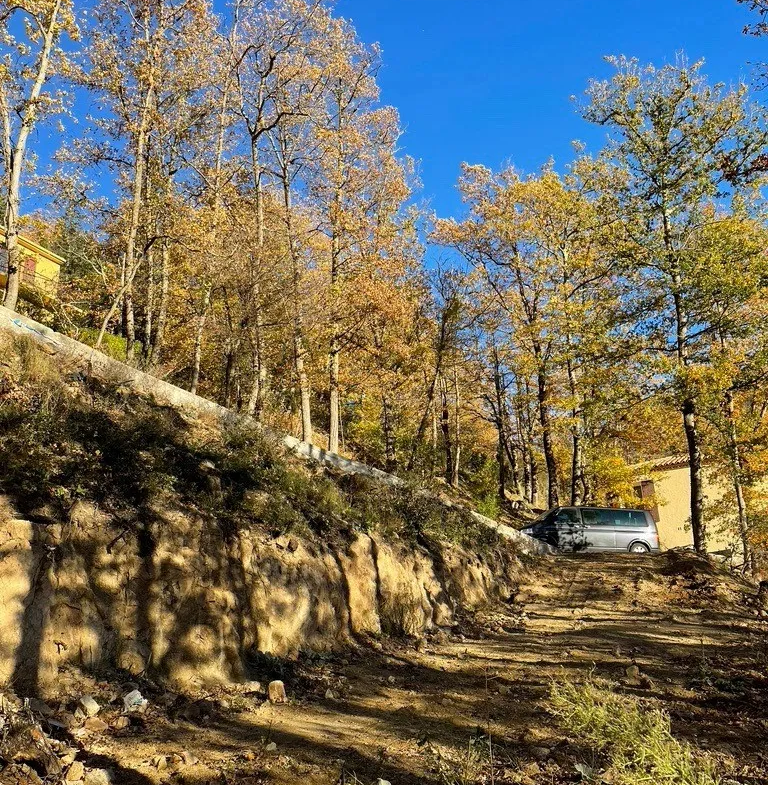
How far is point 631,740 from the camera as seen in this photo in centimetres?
376

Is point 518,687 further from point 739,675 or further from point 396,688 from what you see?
point 739,675

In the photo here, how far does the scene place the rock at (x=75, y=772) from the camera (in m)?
3.12

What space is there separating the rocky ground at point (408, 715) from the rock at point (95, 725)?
1 cm

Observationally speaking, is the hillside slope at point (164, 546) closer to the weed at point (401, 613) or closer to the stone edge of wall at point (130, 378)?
the weed at point (401, 613)

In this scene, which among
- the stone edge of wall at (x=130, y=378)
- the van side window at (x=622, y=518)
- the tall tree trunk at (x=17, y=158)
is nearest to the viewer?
the stone edge of wall at (x=130, y=378)

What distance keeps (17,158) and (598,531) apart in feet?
58.2

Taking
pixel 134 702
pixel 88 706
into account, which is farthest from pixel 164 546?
pixel 88 706

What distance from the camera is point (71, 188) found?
1512 cm

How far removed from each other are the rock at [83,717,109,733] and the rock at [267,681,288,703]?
1389mm

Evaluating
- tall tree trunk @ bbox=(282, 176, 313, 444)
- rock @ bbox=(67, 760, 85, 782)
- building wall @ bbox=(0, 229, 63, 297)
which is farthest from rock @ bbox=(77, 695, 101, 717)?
building wall @ bbox=(0, 229, 63, 297)

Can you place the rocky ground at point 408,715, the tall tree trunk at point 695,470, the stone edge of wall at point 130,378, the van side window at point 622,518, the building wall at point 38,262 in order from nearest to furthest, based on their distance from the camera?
the rocky ground at point 408,715, the stone edge of wall at point 130,378, the tall tree trunk at point 695,470, the van side window at point 622,518, the building wall at point 38,262

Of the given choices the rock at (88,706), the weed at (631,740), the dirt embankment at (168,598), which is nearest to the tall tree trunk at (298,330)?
the dirt embankment at (168,598)

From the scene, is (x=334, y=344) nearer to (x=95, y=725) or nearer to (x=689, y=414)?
(x=689, y=414)

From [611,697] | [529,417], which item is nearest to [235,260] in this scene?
[611,697]
